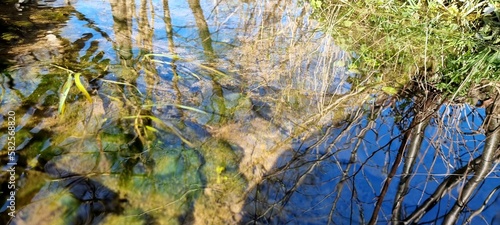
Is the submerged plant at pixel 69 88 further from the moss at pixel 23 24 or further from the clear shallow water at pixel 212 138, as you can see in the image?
the moss at pixel 23 24

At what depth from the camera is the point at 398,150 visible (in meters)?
1.99

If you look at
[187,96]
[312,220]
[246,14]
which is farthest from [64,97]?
[246,14]

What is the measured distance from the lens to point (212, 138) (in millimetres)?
2133

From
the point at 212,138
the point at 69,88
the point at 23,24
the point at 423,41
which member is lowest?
the point at 212,138

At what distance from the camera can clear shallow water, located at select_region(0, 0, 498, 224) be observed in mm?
1725

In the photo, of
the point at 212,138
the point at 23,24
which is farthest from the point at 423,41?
the point at 23,24

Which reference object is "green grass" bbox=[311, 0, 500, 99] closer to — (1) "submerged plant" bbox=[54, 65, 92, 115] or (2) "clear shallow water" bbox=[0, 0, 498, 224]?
(2) "clear shallow water" bbox=[0, 0, 498, 224]

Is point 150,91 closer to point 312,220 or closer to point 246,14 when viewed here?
point 312,220

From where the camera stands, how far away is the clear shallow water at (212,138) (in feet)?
5.66

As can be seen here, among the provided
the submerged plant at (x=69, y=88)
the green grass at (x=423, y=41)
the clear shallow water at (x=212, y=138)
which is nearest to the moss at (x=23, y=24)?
the clear shallow water at (x=212, y=138)

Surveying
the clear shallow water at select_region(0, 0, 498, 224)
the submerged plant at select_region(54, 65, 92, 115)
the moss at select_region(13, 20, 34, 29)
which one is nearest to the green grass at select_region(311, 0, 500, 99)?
the clear shallow water at select_region(0, 0, 498, 224)

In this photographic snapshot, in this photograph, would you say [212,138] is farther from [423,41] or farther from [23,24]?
[23,24]

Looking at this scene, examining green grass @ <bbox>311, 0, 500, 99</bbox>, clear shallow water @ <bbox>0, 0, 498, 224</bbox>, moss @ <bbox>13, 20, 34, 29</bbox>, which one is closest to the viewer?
clear shallow water @ <bbox>0, 0, 498, 224</bbox>

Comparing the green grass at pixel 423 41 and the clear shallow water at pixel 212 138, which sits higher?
the green grass at pixel 423 41
